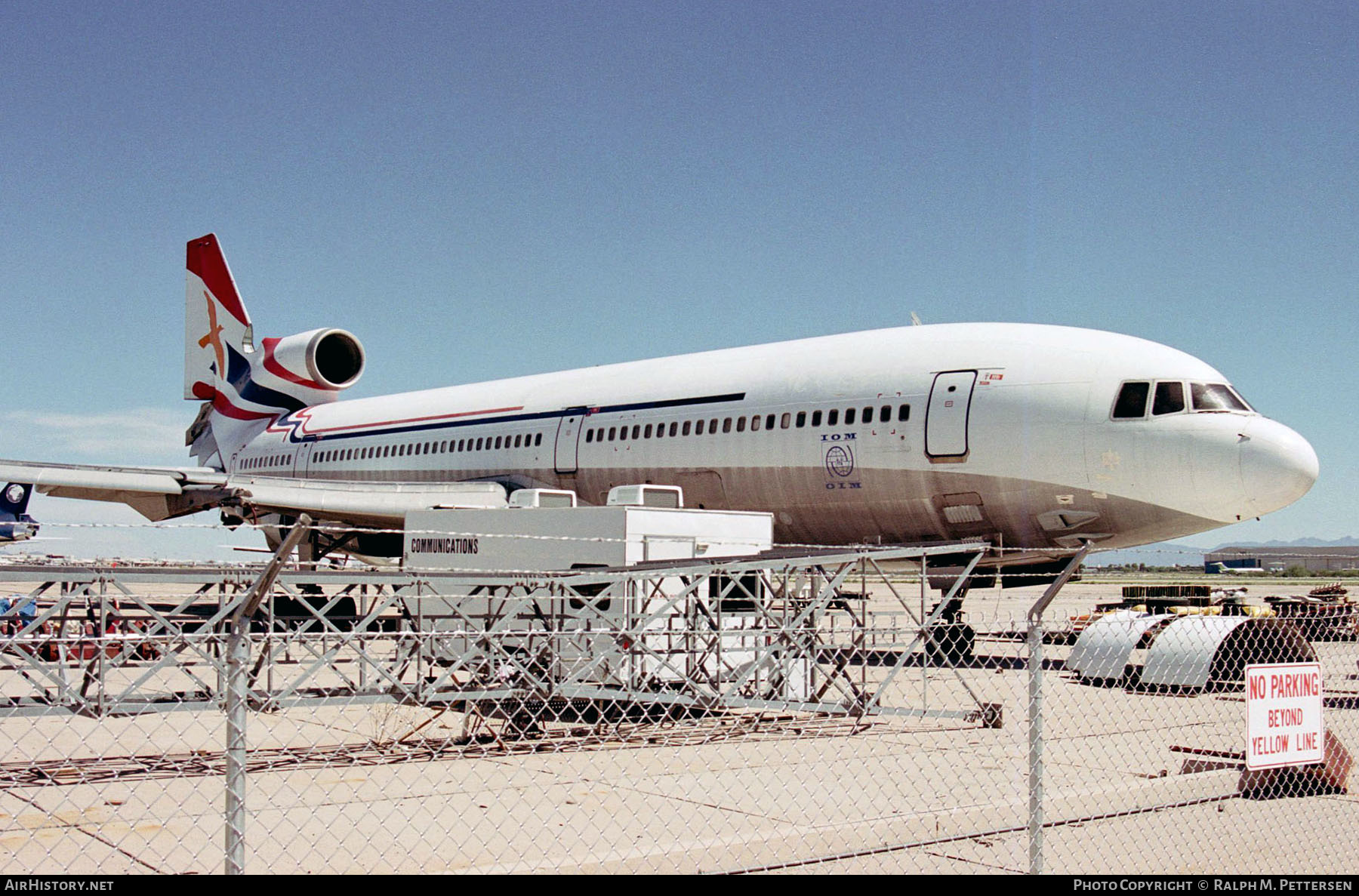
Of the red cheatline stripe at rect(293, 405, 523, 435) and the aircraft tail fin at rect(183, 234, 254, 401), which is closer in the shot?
the red cheatline stripe at rect(293, 405, 523, 435)

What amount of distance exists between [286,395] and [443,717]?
23.2m

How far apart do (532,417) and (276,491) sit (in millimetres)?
5034

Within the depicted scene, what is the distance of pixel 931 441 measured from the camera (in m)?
17.2

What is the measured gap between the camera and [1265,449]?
15.1 metres

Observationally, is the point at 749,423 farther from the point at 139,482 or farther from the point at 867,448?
the point at 139,482

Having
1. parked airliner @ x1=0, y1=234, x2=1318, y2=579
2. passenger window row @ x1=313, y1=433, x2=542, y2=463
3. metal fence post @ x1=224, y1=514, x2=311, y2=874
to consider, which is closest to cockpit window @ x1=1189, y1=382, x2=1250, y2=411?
parked airliner @ x1=0, y1=234, x2=1318, y2=579

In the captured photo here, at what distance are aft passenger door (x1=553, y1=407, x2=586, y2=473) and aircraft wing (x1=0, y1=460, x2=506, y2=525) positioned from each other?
1548 mm

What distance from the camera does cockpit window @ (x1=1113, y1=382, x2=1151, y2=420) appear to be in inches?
627

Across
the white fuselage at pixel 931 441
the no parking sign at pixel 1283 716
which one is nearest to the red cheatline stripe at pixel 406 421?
the white fuselage at pixel 931 441

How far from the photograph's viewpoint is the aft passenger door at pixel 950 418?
670 inches

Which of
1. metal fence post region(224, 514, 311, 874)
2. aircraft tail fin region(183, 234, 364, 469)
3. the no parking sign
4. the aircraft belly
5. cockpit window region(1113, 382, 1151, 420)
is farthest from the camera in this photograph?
aircraft tail fin region(183, 234, 364, 469)

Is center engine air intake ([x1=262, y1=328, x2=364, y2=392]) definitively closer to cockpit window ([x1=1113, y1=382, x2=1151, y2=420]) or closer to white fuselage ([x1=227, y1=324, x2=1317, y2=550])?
white fuselage ([x1=227, y1=324, x2=1317, y2=550])

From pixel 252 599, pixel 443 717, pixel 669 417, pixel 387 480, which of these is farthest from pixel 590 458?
pixel 252 599

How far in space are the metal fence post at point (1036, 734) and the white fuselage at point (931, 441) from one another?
10484 mm
